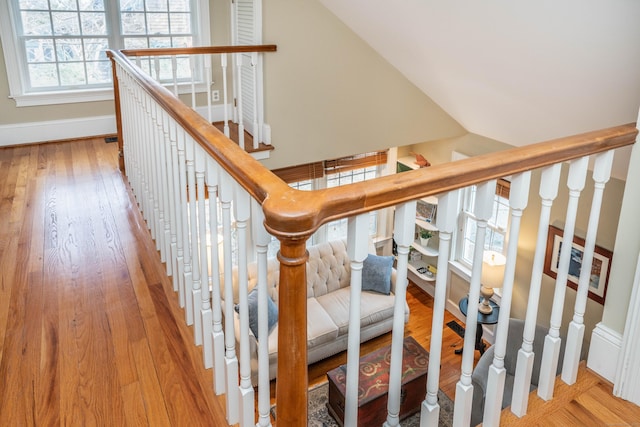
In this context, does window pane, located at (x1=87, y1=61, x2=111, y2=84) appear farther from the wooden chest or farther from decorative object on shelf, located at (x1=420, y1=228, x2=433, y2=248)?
decorative object on shelf, located at (x1=420, y1=228, x2=433, y2=248)

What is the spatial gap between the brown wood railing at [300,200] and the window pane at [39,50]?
17.2ft

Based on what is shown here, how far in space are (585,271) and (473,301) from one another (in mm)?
596

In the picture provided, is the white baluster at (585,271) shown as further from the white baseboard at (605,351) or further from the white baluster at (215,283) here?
the white baluster at (215,283)

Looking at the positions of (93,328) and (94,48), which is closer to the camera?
(93,328)

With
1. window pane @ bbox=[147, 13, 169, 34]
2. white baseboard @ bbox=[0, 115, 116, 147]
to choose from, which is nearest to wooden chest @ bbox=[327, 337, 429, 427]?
white baseboard @ bbox=[0, 115, 116, 147]

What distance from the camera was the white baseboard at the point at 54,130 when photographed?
539 cm

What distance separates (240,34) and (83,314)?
12.7 feet

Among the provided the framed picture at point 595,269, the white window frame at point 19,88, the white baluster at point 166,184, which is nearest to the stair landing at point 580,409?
the white baluster at point 166,184

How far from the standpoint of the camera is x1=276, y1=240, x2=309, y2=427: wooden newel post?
94cm

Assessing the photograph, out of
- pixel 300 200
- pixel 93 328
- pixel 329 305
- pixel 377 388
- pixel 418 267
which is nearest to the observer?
pixel 300 200

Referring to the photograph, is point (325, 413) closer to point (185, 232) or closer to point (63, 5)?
point (185, 232)

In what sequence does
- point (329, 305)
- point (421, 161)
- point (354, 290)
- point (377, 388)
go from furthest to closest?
point (421, 161) < point (329, 305) < point (377, 388) < point (354, 290)

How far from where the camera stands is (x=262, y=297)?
1.12 metres

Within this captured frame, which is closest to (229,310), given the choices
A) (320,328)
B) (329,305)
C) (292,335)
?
(292,335)
